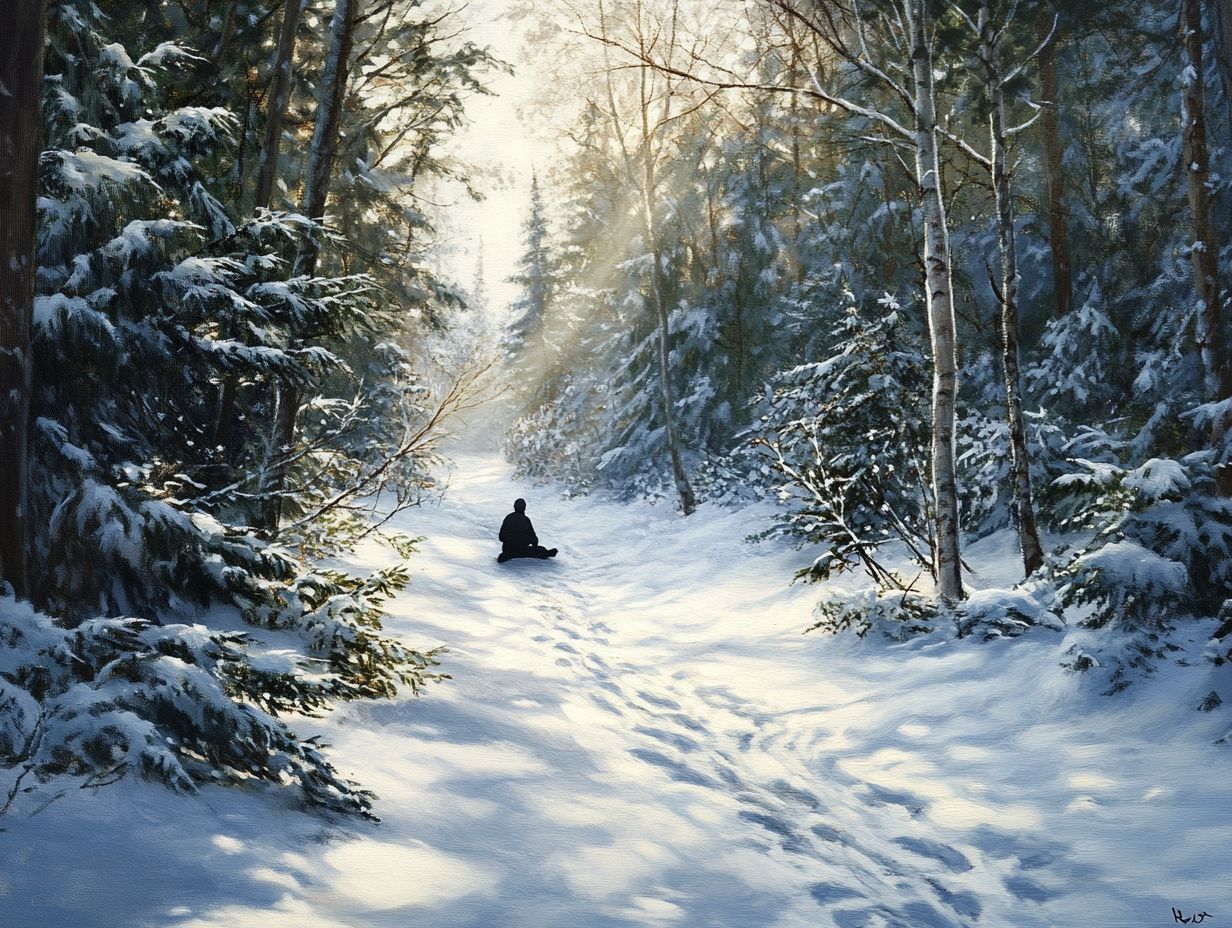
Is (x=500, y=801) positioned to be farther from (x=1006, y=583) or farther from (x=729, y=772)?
(x=1006, y=583)

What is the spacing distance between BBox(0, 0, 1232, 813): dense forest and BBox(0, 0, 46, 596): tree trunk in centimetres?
1

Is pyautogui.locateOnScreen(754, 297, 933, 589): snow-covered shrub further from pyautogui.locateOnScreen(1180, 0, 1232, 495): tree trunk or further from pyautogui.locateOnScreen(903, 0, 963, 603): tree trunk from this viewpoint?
pyautogui.locateOnScreen(1180, 0, 1232, 495): tree trunk

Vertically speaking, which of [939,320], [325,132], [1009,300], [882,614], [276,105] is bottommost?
[882,614]

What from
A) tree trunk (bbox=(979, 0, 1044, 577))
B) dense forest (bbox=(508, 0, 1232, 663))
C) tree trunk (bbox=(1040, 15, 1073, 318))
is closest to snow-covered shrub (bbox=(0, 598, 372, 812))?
dense forest (bbox=(508, 0, 1232, 663))

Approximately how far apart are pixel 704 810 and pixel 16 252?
13.7 feet

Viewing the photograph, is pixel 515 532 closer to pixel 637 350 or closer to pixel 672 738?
pixel 672 738

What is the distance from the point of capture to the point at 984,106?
430 inches

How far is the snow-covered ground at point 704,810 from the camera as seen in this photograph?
2.49 meters

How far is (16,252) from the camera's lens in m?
3.46

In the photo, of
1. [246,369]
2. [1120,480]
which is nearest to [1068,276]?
[1120,480]

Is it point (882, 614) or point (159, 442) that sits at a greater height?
point (159, 442)

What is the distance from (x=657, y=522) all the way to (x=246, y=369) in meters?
13.7

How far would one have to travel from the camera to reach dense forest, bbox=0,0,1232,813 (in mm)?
3527

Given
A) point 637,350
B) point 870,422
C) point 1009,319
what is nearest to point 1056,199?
point 870,422
